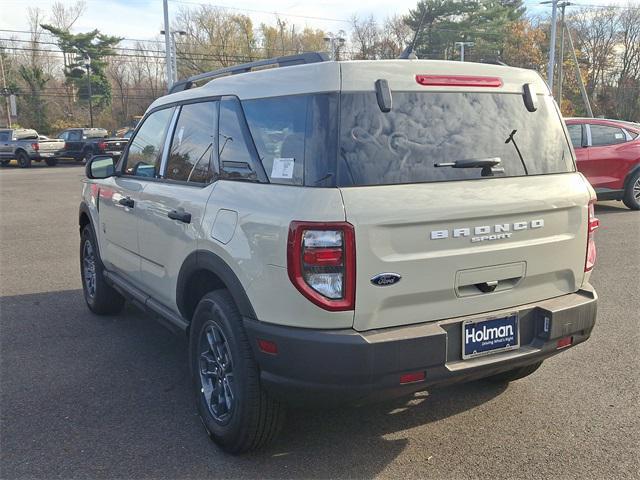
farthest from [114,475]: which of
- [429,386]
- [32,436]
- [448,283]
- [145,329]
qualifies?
[145,329]

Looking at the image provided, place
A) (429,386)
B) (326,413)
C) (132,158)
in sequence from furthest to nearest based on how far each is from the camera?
(132,158) → (326,413) → (429,386)

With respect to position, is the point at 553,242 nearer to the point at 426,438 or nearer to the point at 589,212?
the point at 589,212

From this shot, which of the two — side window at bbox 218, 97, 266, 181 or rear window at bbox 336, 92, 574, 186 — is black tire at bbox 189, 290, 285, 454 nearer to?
side window at bbox 218, 97, 266, 181

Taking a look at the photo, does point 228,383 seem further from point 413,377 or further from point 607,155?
point 607,155

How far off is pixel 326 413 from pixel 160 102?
253 centimetres

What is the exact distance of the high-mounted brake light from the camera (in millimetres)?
2930

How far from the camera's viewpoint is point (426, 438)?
10.7 feet

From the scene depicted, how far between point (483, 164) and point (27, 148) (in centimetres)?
2959

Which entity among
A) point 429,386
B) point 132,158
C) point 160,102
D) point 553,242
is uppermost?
point 160,102

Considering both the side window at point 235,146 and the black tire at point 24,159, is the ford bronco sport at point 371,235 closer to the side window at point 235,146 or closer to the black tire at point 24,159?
the side window at point 235,146

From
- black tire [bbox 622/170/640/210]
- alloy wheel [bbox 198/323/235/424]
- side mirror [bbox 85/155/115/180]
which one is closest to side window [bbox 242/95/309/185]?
alloy wheel [bbox 198/323/235/424]

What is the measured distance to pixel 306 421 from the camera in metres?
3.51

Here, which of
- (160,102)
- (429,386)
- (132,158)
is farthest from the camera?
(132,158)

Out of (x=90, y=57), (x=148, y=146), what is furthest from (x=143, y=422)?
(x=90, y=57)
